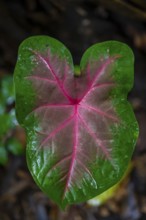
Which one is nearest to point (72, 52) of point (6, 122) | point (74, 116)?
point (6, 122)

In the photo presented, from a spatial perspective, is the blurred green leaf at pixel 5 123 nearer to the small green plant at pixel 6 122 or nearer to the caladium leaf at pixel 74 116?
the small green plant at pixel 6 122

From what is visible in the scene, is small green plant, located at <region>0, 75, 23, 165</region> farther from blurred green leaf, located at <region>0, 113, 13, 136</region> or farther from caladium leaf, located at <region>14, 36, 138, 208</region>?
caladium leaf, located at <region>14, 36, 138, 208</region>

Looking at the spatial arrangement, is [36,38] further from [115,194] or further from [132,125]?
[115,194]

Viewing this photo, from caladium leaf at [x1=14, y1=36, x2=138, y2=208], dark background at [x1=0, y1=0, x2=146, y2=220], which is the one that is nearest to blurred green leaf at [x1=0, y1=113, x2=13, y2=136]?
dark background at [x1=0, y1=0, x2=146, y2=220]

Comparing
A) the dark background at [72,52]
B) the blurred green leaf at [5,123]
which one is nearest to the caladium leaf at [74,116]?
the blurred green leaf at [5,123]

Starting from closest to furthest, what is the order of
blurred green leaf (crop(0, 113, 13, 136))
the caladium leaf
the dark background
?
the caladium leaf < blurred green leaf (crop(0, 113, 13, 136)) < the dark background
